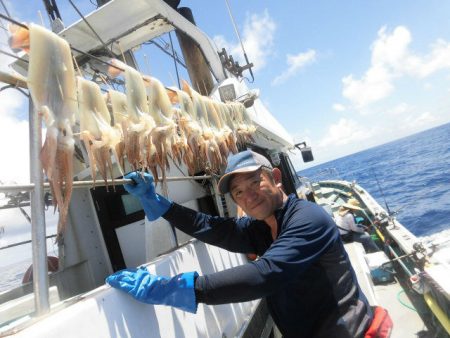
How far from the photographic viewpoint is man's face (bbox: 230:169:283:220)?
253 centimetres

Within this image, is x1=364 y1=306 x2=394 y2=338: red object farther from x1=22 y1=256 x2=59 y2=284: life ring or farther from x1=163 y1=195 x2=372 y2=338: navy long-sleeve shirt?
x1=22 y1=256 x2=59 y2=284: life ring

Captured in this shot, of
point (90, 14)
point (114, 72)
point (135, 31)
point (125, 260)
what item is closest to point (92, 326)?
point (114, 72)

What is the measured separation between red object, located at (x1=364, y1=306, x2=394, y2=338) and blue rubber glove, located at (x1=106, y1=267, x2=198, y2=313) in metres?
1.49

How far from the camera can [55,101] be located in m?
1.67

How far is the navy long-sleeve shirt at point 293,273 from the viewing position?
1.85m

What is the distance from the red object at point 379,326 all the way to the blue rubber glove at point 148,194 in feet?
6.32

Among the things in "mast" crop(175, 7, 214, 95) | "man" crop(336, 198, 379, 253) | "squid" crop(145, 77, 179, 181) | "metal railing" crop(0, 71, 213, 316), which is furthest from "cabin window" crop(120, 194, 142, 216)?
"man" crop(336, 198, 379, 253)

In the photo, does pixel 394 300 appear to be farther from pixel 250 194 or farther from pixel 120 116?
pixel 120 116

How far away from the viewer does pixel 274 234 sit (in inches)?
105

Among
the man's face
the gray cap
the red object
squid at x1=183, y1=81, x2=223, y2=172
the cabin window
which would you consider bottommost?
the red object

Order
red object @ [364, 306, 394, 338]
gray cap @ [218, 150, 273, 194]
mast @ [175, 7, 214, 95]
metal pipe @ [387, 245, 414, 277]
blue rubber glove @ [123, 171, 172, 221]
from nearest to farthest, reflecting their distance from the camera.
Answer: red object @ [364, 306, 394, 338], gray cap @ [218, 150, 273, 194], blue rubber glove @ [123, 171, 172, 221], metal pipe @ [387, 245, 414, 277], mast @ [175, 7, 214, 95]

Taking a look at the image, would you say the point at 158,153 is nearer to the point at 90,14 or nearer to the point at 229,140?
the point at 229,140

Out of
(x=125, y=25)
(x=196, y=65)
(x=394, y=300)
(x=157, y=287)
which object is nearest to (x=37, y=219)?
(x=157, y=287)

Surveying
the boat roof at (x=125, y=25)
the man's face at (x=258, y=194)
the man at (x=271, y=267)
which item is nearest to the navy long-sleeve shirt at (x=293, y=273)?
the man at (x=271, y=267)
